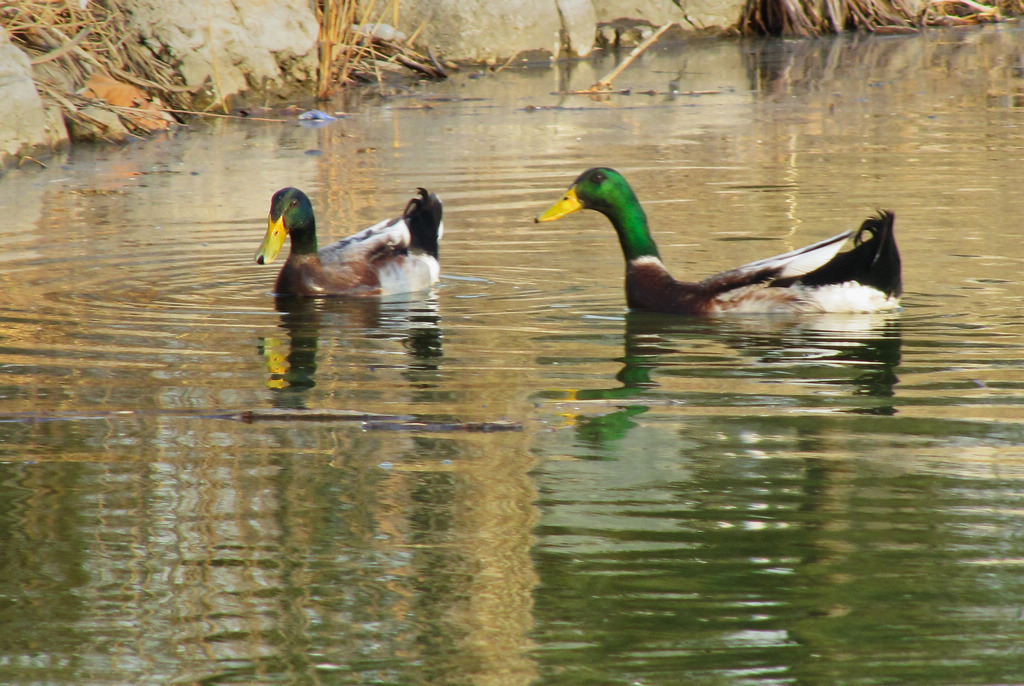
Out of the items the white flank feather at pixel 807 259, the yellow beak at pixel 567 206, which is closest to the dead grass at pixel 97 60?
the yellow beak at pixel 567 206

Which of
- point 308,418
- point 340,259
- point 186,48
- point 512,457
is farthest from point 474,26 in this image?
point 512,457

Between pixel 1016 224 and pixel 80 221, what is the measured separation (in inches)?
227

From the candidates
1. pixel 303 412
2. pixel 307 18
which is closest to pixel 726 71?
pixel 307 18

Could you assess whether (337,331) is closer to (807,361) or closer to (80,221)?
(807,361)

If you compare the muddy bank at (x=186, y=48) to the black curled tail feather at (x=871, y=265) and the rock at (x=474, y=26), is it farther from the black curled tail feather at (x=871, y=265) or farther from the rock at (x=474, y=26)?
the black curled tail feather at (x=871, y=265)

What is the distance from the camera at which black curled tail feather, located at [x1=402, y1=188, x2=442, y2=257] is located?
7891 millimetres

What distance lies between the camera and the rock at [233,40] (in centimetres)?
1444

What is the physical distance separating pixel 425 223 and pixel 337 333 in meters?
1.63

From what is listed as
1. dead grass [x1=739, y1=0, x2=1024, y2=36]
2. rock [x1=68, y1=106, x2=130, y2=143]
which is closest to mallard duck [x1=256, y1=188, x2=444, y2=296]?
rock [x1=68, y1=106, x2=130, y2=143]

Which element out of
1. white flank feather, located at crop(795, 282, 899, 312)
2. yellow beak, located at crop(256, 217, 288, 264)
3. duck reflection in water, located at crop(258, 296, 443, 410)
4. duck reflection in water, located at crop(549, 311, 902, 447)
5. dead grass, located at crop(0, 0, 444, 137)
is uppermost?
dead grass, located at crop(0, 0, 444, 137)

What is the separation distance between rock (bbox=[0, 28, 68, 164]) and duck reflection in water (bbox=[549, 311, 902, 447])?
272 inches

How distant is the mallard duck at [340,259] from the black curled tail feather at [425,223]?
0.10ft

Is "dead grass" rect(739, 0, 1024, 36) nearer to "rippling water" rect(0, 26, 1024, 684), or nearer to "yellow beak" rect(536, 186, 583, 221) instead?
"rippling water" rect(0, 26, 1024, 684)

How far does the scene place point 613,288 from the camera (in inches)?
289
